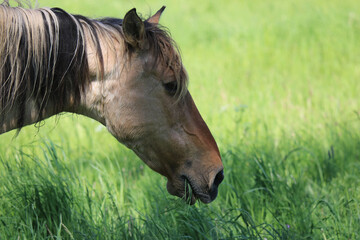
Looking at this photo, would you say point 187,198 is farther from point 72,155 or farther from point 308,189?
point 72,155

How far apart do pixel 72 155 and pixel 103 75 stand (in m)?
1.98

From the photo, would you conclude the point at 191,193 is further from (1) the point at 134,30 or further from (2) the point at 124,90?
(1) the point at 134,30

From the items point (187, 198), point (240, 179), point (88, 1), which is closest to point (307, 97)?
point (240, 179)

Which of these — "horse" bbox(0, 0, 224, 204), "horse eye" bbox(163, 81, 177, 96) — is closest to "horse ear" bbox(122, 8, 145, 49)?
"horse" bbox(0, 0, 224, 204)

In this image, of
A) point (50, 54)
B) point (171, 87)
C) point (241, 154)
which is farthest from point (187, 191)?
point (241, 154)

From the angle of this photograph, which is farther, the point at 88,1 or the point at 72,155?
the point at 88,1

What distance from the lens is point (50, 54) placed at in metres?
2.30

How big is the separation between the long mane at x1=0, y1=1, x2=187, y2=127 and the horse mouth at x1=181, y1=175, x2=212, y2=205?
19.6 inches

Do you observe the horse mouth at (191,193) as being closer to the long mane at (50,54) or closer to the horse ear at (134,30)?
the long mane at (50,54)

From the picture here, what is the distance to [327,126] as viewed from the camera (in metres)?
4.41

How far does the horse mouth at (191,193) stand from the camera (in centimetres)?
251

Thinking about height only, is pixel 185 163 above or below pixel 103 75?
below

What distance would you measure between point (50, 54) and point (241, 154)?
1988 millimetres

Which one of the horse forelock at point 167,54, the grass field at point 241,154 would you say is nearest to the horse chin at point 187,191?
the grass field at point 241,154
